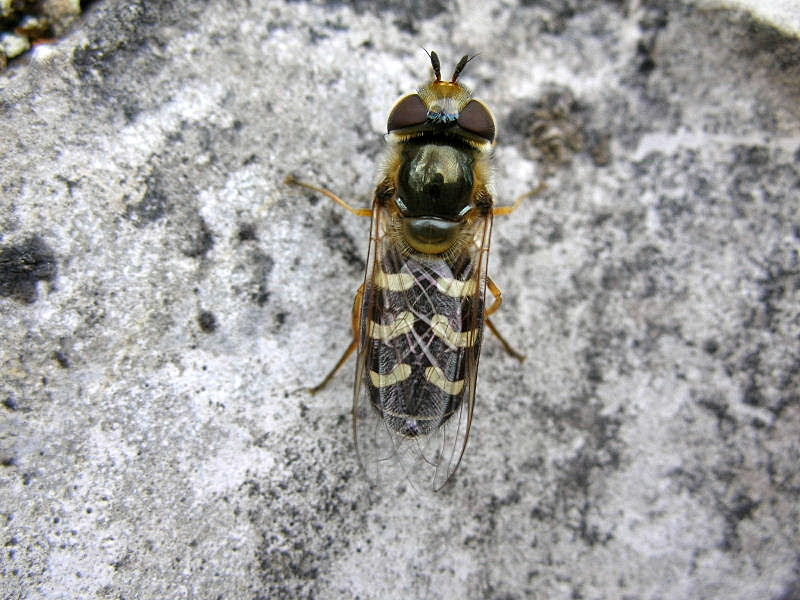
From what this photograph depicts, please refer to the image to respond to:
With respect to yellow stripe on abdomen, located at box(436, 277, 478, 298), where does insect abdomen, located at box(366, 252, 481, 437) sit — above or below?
below

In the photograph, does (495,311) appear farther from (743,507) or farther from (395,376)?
(743,507)

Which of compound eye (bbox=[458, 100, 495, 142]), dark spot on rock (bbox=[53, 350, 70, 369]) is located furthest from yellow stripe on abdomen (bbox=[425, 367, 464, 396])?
dark spot on rock (bbox=[53, 350, 70, 369])

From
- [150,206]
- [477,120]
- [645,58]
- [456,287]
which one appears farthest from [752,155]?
[150,206]

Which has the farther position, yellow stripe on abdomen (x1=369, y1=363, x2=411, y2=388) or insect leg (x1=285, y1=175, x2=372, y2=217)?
insect leg (x1=285, y1=175, x2=372, y2=217)

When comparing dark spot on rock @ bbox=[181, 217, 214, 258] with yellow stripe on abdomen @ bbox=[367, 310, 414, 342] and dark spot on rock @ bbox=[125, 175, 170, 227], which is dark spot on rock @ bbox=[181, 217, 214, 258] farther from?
yellow stripe on abdomen @ bbox=[367, 310, 414, 342]

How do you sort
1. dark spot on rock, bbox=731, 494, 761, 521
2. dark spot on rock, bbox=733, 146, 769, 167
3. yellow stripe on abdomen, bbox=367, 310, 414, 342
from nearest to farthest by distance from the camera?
yellow stripe on abdomen, bbox=367, 310, 414, 342, dark spot on rock, bbox=731, 494, 761, 521, dark spot on rock, bbox=733, 146, 769, 167

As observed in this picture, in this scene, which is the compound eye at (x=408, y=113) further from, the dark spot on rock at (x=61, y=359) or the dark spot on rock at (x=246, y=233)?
the dark spot on rock at (x=61, y=359)

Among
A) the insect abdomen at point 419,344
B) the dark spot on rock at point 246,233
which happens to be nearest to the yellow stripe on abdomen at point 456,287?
the insect abdomen at point 419,344
